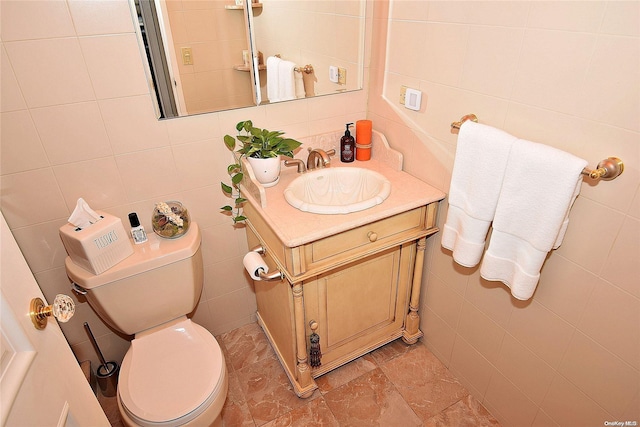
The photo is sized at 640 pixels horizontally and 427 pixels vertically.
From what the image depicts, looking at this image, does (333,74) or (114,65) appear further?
(333,74)

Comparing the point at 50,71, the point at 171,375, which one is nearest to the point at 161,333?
the point at 171,375

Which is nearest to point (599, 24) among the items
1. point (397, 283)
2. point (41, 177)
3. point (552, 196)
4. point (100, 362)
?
point (552, 196)

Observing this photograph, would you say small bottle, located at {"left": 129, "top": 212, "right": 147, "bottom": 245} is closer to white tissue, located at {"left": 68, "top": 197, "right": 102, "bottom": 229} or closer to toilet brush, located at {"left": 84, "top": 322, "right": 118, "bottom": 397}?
white tissue, located at {"left": 68, "top": 197, "right": 102, "bottom": 229}

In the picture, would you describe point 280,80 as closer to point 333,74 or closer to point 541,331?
point 333,74

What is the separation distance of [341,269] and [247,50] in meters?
0.93

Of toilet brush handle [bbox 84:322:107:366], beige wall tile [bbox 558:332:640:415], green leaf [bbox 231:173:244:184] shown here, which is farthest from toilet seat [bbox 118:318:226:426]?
beige wall tile [bbox 558:332:640:415]

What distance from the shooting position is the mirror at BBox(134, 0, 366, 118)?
1.38 metres

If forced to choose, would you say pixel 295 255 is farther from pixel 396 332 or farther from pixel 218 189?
pixel 396 332

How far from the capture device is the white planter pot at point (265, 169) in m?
1.49

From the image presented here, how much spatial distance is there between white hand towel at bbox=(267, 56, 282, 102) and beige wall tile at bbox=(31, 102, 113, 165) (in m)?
0.62

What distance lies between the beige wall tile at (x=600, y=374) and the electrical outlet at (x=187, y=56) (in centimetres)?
159

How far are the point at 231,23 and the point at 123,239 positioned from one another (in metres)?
0.89

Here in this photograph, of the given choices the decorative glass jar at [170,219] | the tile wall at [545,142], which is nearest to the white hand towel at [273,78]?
the tile wall at [545,142]

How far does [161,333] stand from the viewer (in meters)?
1.53
